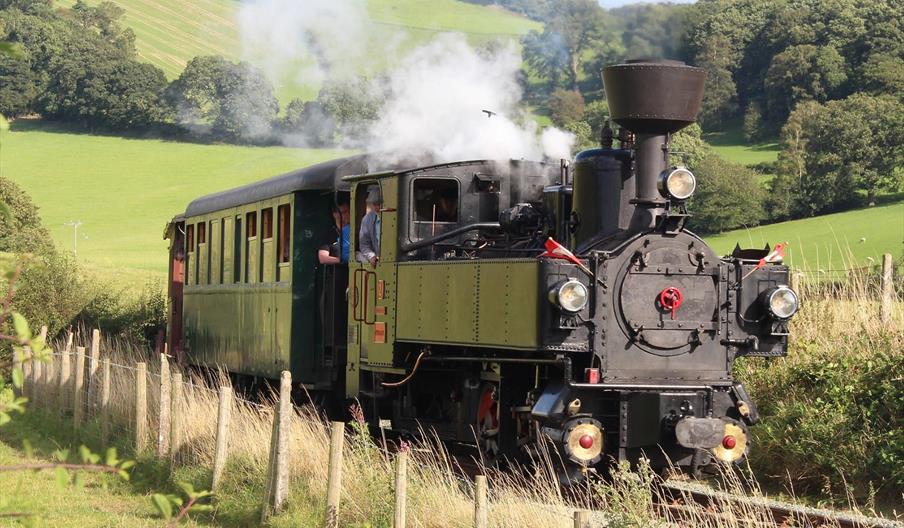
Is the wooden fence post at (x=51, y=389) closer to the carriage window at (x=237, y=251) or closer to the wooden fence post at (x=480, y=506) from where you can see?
the carriage window at (x=237, y=251)

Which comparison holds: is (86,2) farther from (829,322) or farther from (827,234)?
(829,322)

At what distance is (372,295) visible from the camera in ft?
37.9

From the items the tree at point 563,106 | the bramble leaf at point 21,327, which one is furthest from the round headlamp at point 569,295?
the tree at point 563,106

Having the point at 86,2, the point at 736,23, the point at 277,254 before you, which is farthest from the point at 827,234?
the point at 86,2

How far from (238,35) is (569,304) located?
1768 cm

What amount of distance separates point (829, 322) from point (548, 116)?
21.8 ft

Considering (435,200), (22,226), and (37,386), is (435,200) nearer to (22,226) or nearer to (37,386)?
(37,386)

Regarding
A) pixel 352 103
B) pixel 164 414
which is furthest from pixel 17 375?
pixel 352 103

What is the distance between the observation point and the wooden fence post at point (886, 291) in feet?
42.9

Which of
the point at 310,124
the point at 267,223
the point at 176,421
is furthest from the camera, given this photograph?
the point at 310,124

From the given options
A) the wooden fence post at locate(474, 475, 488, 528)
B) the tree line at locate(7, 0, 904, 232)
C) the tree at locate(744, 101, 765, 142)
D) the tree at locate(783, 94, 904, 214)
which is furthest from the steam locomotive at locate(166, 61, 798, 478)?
the tree at locate(783, 94, 904, 214)

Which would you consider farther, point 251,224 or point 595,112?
point 595,112

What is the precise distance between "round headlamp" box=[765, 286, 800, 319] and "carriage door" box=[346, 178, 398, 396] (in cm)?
340

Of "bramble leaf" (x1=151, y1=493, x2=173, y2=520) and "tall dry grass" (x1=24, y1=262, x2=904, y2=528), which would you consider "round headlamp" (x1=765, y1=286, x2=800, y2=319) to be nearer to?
"tall dry grass" (x1=24, y1=262, x2=904, y2=528)
